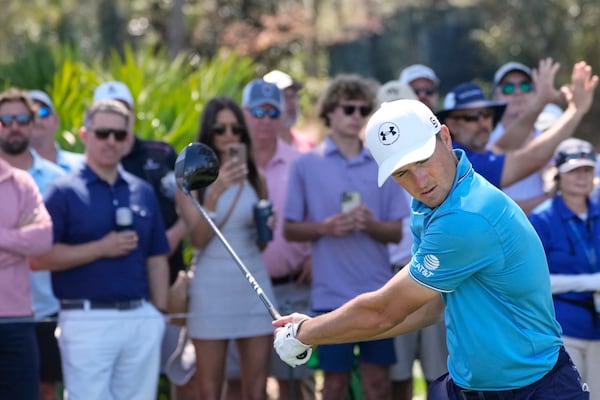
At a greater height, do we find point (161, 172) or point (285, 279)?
point (161, 172)

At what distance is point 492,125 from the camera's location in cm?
770

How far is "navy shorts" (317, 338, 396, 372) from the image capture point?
288 inches

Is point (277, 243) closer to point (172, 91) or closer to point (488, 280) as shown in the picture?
point (172, 91)

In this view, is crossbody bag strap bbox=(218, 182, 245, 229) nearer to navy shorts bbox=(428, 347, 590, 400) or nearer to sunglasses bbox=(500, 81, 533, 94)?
sunglasses bbox=(500, 81, 533, 94)

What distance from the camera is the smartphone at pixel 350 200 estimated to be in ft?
→ 24.3

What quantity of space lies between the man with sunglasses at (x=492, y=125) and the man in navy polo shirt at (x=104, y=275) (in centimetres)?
206

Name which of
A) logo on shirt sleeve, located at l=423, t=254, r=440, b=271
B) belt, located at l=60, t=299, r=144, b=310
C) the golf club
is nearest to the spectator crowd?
belt, located at l=60, t=299, r=144, b=310

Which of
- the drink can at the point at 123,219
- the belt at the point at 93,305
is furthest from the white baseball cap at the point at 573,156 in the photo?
the belt at the point at 93,305

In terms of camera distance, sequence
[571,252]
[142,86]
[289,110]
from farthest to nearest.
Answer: [142,86], [289,110], [571,252]

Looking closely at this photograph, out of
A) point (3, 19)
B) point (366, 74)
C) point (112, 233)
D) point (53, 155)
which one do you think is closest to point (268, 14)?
point (366, 74)

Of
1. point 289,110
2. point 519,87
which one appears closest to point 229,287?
point 289,110

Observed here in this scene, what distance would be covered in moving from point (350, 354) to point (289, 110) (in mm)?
2710

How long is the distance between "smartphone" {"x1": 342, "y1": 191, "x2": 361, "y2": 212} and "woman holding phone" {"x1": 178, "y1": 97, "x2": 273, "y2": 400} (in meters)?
0.60

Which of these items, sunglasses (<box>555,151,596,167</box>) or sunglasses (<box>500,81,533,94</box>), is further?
sunglasses (<box>500,81,533,94</box>)
